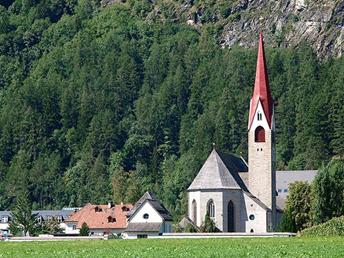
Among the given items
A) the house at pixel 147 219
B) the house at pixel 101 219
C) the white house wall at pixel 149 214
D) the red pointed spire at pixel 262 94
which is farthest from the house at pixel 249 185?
the house at pixel 101 219

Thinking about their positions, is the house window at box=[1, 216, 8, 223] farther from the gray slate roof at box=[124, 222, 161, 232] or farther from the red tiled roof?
the gray slate roof at box=[124, 222, 161, 232]

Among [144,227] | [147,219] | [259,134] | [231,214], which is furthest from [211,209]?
[259,134]

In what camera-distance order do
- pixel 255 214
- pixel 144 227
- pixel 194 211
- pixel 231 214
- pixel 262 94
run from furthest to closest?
pixel 262 94, pixel 194 211, pixel 231 214, pixel 144 227, pixel 255 214

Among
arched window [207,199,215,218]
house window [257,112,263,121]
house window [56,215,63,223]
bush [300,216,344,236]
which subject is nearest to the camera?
bush [300,216,344,236]

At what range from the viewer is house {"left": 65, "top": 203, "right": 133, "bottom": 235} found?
14800 centimetres

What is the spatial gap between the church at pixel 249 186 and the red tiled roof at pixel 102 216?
18.7m

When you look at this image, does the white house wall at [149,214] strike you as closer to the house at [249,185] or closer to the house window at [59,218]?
the house at [249,185]

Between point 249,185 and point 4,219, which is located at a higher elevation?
point 4,219

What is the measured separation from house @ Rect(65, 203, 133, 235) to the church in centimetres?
1753

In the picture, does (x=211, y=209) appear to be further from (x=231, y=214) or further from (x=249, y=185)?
(x=249, y=185)

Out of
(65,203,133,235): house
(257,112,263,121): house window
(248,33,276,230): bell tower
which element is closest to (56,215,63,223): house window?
(65,203,133,235): house

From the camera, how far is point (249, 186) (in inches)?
5207

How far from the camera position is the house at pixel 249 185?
13000 cm

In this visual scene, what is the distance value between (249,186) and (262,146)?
387cm
